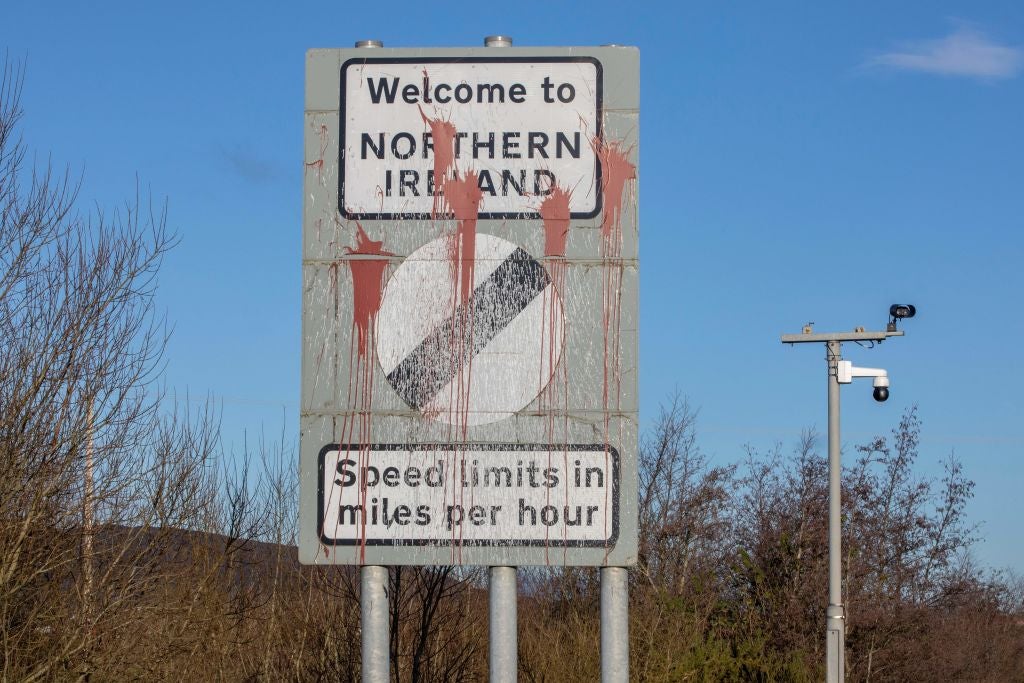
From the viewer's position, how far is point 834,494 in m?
20.2

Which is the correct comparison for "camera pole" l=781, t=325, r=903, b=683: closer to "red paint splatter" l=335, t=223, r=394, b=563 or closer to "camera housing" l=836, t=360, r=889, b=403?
"camera housing" l=836, t=360, r=889, b=403

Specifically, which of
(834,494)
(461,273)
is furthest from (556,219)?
(834,494)

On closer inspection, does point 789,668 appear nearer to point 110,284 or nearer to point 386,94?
point 110,284

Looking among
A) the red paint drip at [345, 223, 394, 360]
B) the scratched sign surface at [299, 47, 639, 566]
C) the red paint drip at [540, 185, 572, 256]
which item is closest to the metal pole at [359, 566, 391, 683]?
the scratched sign surface at [299, 47, 639, 566]

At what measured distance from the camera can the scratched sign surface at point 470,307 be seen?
3783 mm

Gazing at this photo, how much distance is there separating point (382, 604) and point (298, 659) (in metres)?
12.8

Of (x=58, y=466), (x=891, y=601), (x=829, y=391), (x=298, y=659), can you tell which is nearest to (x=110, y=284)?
(x=58, y=466)

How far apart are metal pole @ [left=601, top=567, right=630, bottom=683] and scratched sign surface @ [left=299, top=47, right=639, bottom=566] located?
0.07m

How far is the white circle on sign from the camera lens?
12.5 feet

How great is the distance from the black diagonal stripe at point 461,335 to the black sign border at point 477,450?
15cm

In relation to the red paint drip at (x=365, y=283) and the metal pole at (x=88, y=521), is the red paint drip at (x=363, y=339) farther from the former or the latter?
the metal pole at (x=88, y=521)

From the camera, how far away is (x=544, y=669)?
51.3 feet

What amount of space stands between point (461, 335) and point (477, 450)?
323mm

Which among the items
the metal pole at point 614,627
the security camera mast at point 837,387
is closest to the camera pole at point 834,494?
the security camera mast at point 837,387
